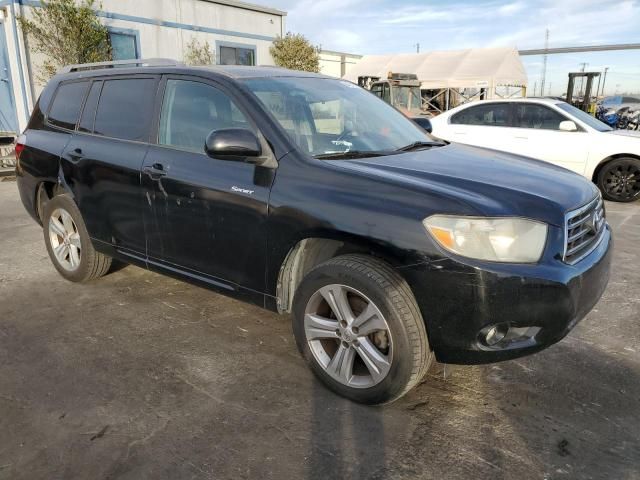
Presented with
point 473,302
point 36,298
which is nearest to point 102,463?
point 473,302

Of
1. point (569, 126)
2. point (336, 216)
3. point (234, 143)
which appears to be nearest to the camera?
point (336, 216)

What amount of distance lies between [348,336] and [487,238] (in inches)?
34.2

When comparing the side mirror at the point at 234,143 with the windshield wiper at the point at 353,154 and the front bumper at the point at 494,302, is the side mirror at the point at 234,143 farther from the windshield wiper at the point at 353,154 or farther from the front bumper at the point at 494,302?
the front bumper at the point at 494,302

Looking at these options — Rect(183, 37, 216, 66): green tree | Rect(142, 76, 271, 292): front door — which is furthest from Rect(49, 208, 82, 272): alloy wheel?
Rect(183, 37, 216, 66): green tree

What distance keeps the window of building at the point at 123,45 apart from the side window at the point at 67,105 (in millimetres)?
11194

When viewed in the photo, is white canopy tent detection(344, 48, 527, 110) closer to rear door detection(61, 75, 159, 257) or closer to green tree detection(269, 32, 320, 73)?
green tree detection(269, 32, 320, 73)

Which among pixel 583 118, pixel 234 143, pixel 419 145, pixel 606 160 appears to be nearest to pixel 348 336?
pixel 234 143

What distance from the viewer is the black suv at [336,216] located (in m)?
2.42

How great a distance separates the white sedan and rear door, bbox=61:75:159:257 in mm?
5703

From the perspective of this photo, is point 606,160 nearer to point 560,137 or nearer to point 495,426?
point 560,137

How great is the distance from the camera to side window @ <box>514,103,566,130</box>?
8438 millimetres

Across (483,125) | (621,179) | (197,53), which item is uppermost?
(197,53)

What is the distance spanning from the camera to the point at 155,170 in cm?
347

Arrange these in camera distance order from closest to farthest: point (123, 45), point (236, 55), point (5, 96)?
point (5, 96), point (123, 45), point (236, 55)
